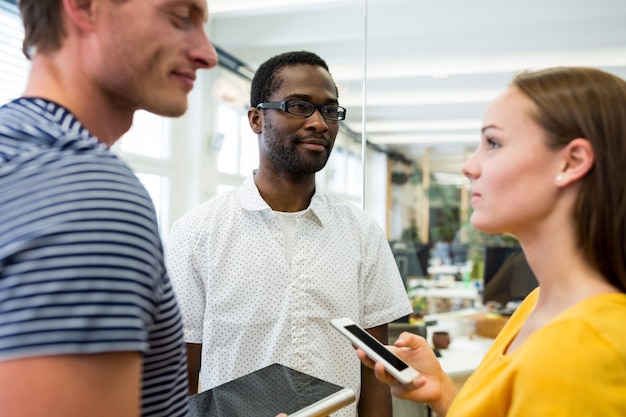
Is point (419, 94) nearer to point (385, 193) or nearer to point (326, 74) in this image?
point (385, 193)

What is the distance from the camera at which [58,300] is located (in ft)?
1.41

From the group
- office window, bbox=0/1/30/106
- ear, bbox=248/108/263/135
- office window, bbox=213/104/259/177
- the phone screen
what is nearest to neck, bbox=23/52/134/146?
the phone screen

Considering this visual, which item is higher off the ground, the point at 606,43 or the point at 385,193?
the point at 606,43

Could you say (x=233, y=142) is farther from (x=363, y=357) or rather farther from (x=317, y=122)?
(x=363, y=357)

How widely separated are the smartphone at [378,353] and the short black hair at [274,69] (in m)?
0.81

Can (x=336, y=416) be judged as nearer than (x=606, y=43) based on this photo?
Yes

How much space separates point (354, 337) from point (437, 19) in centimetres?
339

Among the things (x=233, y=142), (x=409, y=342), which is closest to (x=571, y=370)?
(x=409, y=342)

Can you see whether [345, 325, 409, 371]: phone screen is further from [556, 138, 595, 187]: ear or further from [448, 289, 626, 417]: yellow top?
[556, 138, 595, 187]: ear

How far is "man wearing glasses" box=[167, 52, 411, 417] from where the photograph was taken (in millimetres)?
1343

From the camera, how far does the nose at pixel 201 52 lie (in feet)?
2.16

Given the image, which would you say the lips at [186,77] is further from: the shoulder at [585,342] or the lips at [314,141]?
the lips at [314,141]

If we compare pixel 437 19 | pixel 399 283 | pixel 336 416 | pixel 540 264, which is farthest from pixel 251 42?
pixel 540 264

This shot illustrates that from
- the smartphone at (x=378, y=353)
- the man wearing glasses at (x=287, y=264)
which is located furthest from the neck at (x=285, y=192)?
the smartphone at (x=378, y=353)
